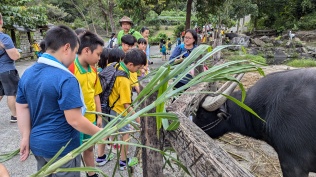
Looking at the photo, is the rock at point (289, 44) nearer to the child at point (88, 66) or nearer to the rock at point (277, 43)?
the rock at point (277, 43)

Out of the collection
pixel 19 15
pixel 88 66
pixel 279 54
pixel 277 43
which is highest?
pixel 19 15

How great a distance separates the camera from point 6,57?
3662 mm

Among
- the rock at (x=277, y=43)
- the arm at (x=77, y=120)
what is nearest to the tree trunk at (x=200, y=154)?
the arm at (x=77, y=120)

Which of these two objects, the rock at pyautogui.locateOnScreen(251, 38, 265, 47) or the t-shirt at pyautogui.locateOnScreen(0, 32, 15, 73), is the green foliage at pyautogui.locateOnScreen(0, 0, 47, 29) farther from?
the rock at pyautogui.locateOnScreen(251, 38, 265, 47)

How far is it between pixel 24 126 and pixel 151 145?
78 cm

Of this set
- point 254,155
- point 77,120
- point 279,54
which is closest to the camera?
point 77,120

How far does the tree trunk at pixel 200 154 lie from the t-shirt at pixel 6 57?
2926 mm

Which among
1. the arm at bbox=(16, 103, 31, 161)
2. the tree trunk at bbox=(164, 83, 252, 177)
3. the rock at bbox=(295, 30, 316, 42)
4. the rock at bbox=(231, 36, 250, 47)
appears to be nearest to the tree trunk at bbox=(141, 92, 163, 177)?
the tree trunk at bbox=(164, 83, 252, 177)

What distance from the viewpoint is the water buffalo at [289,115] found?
2.04m

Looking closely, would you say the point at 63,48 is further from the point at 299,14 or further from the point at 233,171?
the point at 299,14

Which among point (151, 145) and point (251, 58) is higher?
point (251, 58)

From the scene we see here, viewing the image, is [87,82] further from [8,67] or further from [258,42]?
[258,42]

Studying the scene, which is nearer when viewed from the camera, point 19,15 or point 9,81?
point 9,81

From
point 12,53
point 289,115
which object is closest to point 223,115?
point 289,115
